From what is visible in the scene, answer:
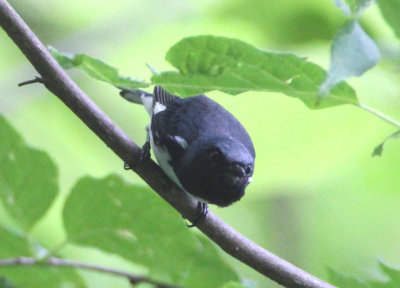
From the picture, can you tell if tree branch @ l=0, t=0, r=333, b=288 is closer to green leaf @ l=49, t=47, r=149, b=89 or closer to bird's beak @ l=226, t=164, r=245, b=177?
green leaf @ l=49, t=47, r=149, b=89

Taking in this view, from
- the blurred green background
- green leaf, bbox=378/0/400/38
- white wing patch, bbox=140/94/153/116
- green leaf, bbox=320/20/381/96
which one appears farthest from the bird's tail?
green leaf, bbox=320/20/381/96

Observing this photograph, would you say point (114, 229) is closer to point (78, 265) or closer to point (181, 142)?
point (78, 265)

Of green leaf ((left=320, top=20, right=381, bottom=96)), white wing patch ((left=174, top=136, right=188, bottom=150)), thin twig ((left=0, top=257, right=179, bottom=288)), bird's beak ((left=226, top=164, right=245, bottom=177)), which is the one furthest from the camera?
white wing patch ((left=174, top=136, right=188, bottom=150))

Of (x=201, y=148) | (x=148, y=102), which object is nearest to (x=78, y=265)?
(x=201, y=148)

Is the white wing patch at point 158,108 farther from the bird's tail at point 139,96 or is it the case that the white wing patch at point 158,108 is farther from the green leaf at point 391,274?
the green leaf at point 391,274

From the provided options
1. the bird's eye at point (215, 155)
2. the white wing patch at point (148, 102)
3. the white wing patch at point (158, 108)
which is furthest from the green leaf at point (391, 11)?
the white wing patch at point (148, 102)

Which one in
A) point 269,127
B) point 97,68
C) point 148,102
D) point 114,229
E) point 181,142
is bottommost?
point 269,127

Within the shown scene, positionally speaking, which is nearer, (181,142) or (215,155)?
(215,155)

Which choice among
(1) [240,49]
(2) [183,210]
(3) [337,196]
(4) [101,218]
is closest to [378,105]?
(3) [337,196]
